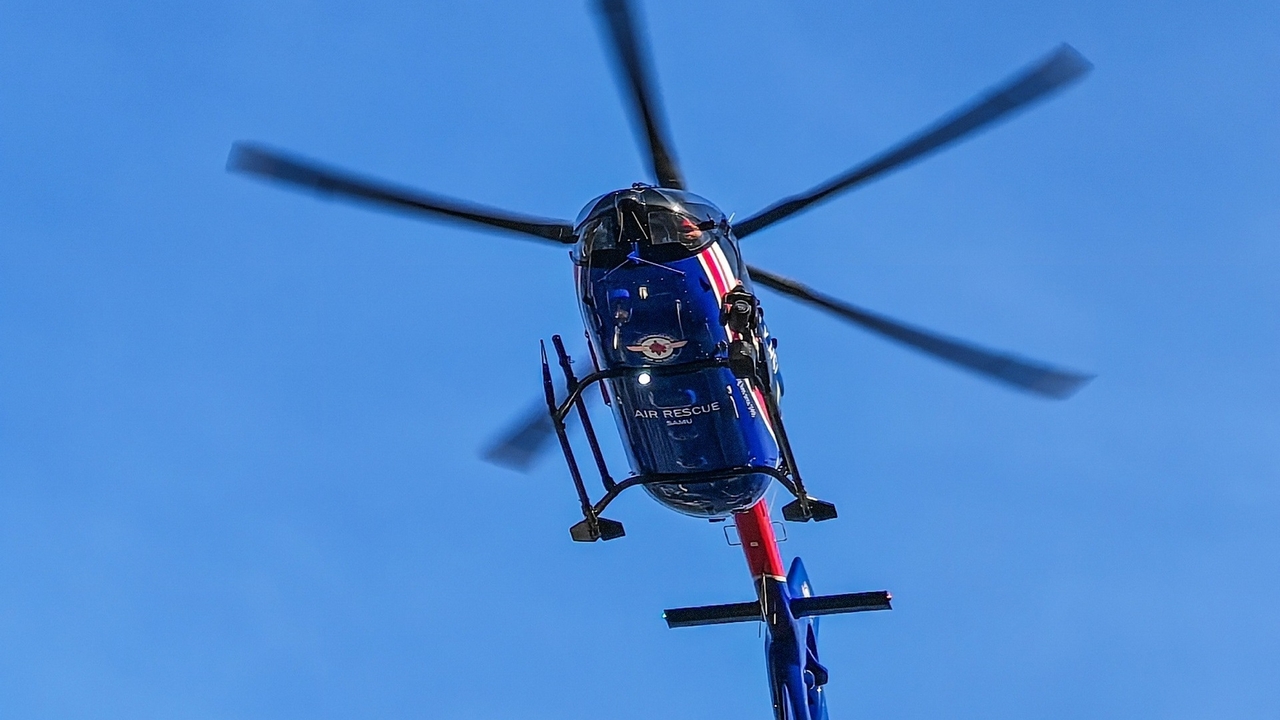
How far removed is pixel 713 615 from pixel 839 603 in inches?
70.7

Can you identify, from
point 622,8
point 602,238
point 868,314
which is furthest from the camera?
point 868,314

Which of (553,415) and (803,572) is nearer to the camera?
(553,415)

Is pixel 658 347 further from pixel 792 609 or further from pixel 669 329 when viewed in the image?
pixel 792 609

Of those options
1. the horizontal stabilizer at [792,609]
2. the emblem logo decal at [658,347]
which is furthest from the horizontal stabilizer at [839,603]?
the emblem logo decal at [658,347]

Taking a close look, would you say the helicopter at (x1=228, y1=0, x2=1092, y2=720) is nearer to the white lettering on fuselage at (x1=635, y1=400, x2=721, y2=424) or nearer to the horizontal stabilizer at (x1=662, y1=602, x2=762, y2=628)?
the white lettering on fuselage at (x1=635, y1=400, x2=721, y2=424)

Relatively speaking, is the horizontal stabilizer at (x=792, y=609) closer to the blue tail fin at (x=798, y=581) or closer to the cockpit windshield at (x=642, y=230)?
the blue tail fin at (x=798, y=581)

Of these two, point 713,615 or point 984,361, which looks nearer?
point 984,361

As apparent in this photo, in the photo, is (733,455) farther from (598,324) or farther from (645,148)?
(645,148)

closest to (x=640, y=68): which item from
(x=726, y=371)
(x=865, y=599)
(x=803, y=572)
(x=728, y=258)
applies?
(x=728, y=258)

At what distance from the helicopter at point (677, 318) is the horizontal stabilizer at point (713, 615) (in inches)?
92.6

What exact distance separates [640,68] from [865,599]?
337 inches

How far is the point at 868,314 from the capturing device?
17766 mm

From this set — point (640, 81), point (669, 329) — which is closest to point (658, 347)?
point (669, 329)

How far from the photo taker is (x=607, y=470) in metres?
18.5
